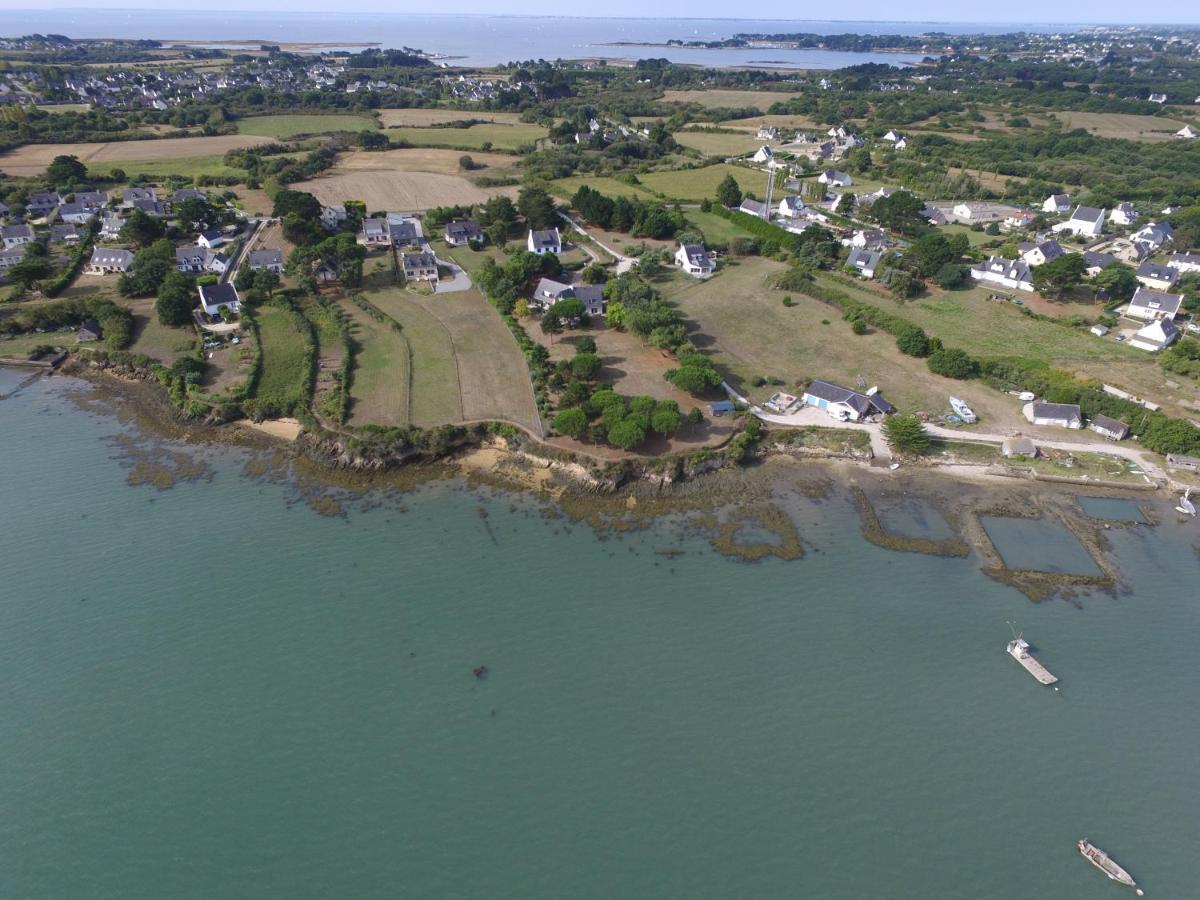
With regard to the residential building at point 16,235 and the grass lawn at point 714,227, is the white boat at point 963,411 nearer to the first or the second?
the grass lawn at point 714,227

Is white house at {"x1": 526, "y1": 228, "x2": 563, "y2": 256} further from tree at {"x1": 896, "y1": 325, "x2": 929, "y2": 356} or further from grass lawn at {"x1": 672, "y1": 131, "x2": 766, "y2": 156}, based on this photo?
grass lawn at {"x1": 672, "y1": 131, "x2": 766, "y2": 156}

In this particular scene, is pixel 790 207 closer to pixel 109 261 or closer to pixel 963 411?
pixel 963 411

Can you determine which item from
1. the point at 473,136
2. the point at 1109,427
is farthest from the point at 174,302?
the point at 473,136

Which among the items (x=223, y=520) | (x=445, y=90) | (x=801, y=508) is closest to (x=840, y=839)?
(x=801, y=508)

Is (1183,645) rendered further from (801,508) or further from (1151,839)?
(801,508)

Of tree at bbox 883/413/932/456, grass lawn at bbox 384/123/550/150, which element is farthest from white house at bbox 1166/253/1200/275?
grass lawn at bbox 384/123/550/150
